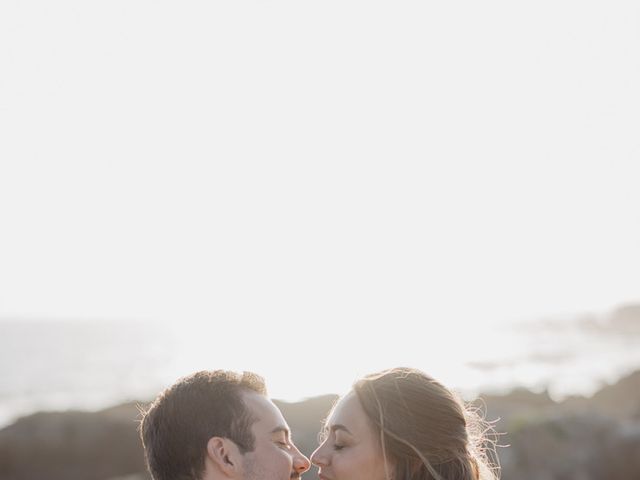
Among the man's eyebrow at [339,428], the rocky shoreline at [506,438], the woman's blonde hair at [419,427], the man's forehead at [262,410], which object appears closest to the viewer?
the man's forehead at [262,410]

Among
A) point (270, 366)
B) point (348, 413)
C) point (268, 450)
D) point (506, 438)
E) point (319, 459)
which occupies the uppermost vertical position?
point (270, 366)

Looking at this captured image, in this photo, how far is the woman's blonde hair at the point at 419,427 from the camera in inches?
205

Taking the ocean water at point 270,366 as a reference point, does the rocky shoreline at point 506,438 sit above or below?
below

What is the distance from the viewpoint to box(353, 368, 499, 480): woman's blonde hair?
5219 mm

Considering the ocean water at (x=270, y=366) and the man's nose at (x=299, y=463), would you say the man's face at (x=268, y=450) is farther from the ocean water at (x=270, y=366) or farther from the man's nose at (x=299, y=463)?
the ocean water at (x=270, y=366)

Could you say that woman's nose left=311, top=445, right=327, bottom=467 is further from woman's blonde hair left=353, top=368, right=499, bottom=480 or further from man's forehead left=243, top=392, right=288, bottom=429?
man's forehead left=243, top=392, right=288, bottom=429

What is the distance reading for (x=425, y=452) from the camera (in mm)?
5215

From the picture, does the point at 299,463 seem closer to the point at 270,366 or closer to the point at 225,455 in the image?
the point at 225,455

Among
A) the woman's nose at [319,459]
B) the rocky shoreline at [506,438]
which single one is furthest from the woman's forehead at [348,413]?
the rocky shoreline at [506,438]

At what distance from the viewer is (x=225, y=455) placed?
4.59 m

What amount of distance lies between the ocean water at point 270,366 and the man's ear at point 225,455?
995 inches

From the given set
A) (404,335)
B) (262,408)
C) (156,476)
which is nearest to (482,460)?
(262,408)

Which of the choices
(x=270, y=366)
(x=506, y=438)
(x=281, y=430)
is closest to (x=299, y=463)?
(x=281, y=430)

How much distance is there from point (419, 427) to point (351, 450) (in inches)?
17.3
